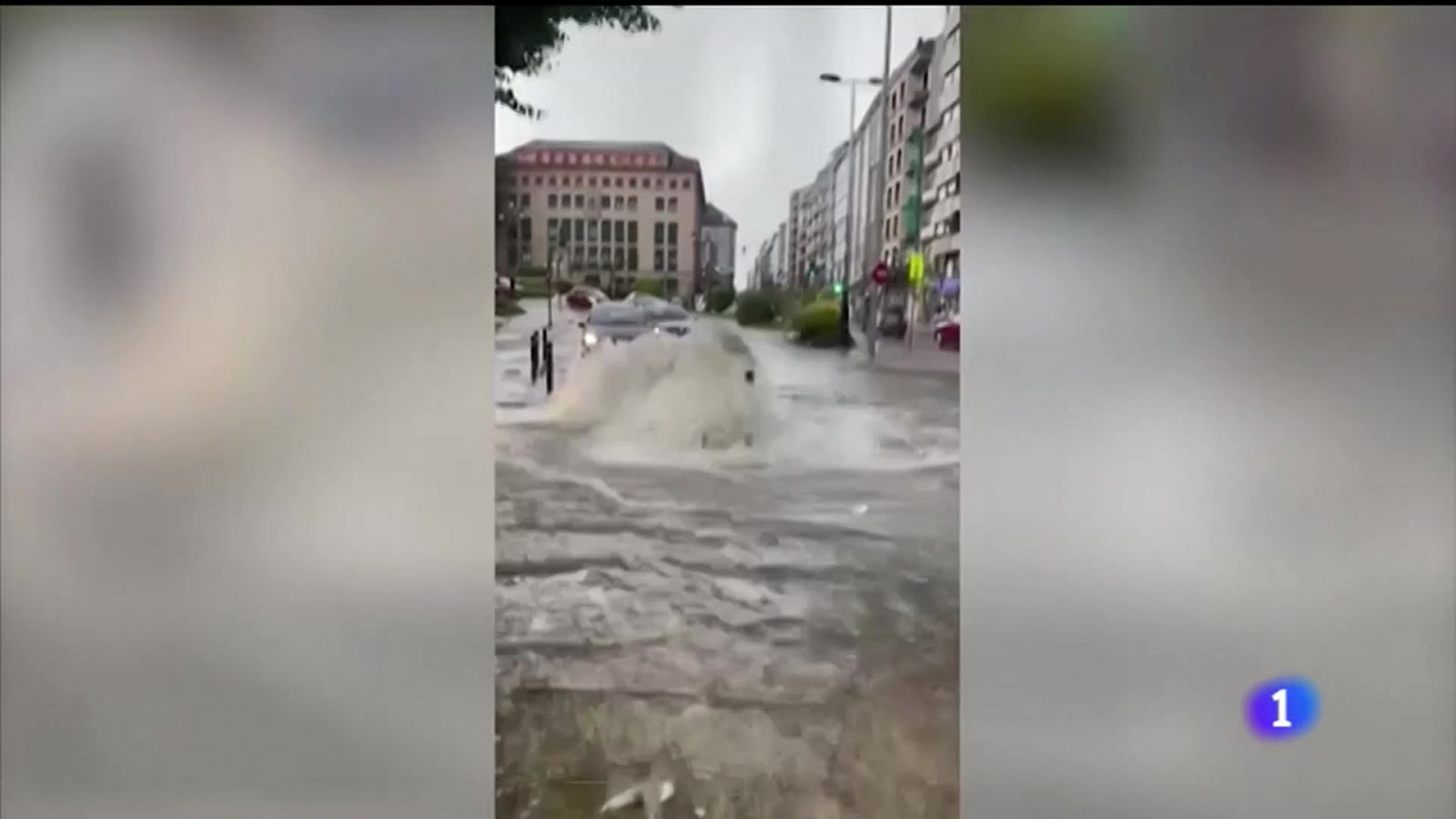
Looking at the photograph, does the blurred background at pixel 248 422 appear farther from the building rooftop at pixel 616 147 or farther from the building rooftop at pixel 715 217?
the building rooftop at pixel 715 217

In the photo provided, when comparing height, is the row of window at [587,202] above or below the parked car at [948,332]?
above

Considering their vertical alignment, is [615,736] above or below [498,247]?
below

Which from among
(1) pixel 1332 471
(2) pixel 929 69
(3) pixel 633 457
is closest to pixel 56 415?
(3) pixel 633 457

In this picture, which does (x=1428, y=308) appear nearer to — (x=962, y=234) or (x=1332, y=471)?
(x=1332, y=471)

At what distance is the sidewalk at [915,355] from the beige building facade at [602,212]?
13cm

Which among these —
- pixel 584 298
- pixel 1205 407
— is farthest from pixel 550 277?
pixel 1205 407

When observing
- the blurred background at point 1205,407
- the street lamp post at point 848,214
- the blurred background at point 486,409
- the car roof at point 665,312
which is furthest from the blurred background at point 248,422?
the blurred background at point 1205,407

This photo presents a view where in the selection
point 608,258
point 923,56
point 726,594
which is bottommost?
point 726,594

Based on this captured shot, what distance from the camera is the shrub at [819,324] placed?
29.6 inches

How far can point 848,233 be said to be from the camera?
2.45 ft

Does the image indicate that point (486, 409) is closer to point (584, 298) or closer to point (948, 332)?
point (584, 298)

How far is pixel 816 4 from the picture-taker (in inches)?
29.3

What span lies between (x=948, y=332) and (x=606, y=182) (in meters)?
0.24

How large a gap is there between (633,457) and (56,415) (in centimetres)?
36
